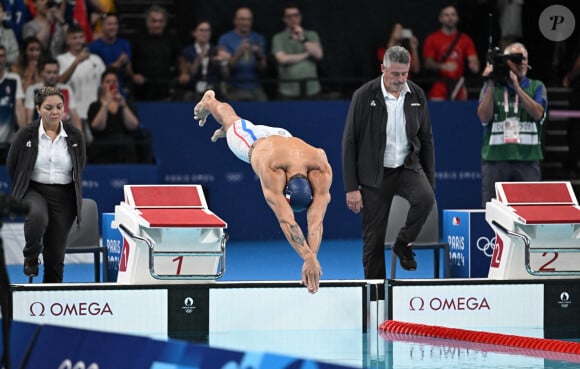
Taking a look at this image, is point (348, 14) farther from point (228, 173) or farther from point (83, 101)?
point (83, 101)

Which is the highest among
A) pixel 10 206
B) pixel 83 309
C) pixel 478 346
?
pixel 10 206

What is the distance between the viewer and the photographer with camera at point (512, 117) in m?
10.3

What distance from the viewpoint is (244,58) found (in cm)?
1499

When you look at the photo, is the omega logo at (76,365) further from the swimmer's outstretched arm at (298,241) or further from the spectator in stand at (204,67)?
the spectator in stand at (204,67)

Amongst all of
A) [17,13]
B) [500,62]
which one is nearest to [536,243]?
[500,62]

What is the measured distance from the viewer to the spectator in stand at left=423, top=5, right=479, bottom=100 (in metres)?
15.5

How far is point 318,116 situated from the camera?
604 inches

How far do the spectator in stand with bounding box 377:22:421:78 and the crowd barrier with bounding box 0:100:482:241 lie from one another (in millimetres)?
579

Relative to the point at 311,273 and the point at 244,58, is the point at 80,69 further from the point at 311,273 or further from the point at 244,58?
the point at 311,273

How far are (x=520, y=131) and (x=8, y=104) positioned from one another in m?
6.31

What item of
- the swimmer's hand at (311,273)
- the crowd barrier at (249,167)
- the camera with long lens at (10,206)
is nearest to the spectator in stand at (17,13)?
the crowd barrier at (249,167)

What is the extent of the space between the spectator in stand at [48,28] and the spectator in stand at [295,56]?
2.75 metres

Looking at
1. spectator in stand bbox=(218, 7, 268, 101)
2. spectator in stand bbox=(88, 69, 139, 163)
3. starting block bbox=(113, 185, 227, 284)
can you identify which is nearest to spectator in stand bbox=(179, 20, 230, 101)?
spectator in stand bbox=(218, 7, 268, 101)

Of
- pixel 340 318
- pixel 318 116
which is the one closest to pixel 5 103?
pixel 318 116
